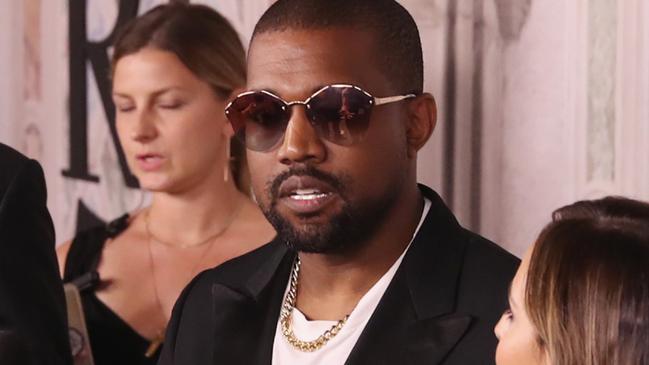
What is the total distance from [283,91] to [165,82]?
109 cm

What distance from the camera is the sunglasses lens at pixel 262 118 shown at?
2.02 m

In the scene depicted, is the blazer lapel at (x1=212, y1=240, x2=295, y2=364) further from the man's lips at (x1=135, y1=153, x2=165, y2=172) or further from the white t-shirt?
the man's lips at (x1=135, y1=153, x2=165, y2=172)

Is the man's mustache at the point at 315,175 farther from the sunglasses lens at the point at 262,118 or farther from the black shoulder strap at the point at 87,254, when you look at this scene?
the black shoulder strap at the point at 87,254

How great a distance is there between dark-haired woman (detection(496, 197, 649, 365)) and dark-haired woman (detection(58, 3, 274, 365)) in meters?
1.53

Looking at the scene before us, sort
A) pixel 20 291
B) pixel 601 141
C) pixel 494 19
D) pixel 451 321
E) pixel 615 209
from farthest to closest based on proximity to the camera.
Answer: pixel 494 19, pixel 601 141, pixel 20 291, pixel 451 321, pixel 615 209

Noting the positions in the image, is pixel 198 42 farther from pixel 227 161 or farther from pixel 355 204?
pixel 355 204

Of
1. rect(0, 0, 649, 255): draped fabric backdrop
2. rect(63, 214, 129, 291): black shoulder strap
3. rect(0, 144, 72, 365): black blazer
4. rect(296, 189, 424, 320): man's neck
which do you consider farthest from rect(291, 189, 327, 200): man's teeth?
rect(63, 214, 129, 291): black shoulder strap

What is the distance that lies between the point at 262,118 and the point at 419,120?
0.83 ft

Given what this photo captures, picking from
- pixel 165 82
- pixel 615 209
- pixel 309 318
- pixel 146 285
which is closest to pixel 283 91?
pixel 309 318

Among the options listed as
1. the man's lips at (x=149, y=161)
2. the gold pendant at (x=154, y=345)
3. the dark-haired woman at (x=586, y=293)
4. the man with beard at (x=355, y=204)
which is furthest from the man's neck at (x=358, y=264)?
the man's lips at (x=149, y=161)

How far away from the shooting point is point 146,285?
3199 mm

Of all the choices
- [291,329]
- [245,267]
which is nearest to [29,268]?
[245,267]

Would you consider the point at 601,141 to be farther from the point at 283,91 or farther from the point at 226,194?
the point at 226,194

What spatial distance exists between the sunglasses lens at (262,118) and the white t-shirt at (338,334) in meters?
0.27
